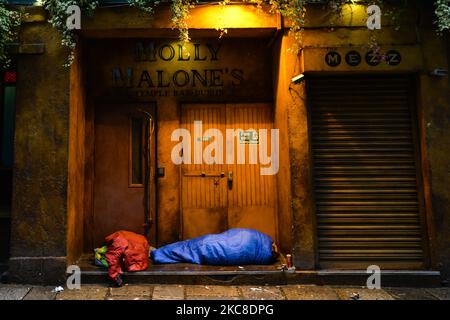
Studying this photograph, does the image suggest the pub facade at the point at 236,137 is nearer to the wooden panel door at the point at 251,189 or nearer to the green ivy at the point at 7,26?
the wooden panel door at the point at 251,189

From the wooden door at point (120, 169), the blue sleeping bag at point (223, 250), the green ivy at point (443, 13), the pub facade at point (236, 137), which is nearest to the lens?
the green ivy at point (443, 13)

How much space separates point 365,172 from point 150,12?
488 cm

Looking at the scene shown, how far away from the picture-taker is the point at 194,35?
20.1 feet

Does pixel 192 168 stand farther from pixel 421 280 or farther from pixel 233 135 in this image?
→ pixel 421 280

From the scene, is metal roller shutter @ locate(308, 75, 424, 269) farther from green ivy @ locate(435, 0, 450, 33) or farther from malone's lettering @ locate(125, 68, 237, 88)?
malone's lettering @ locate(125, 68, 237, 88)

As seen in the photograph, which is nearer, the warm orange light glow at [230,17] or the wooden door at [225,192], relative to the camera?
the warm orange light glow at [230,17]

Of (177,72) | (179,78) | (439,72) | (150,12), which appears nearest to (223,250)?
(179,78)

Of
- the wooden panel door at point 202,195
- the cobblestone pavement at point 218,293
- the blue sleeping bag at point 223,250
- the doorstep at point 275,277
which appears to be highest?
the wooden panel door at point 202,195

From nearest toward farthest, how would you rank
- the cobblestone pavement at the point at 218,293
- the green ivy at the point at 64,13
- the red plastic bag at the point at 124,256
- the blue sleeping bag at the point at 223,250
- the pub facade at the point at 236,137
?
the cobblestone pavement at the point at 218,293
the red plastic bag at the point at 124,256
the green ivy at the point at 64,13
the pub facade at the point at 236,137
the blue sleeping bag at the point at 223,250

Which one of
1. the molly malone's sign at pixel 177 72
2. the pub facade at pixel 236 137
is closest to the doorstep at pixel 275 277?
the pub facade at pixel 236 137

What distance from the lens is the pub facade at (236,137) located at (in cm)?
562

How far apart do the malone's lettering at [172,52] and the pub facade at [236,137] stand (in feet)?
0.10

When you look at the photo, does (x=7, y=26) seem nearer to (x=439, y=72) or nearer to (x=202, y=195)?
(x=202, y=195)
